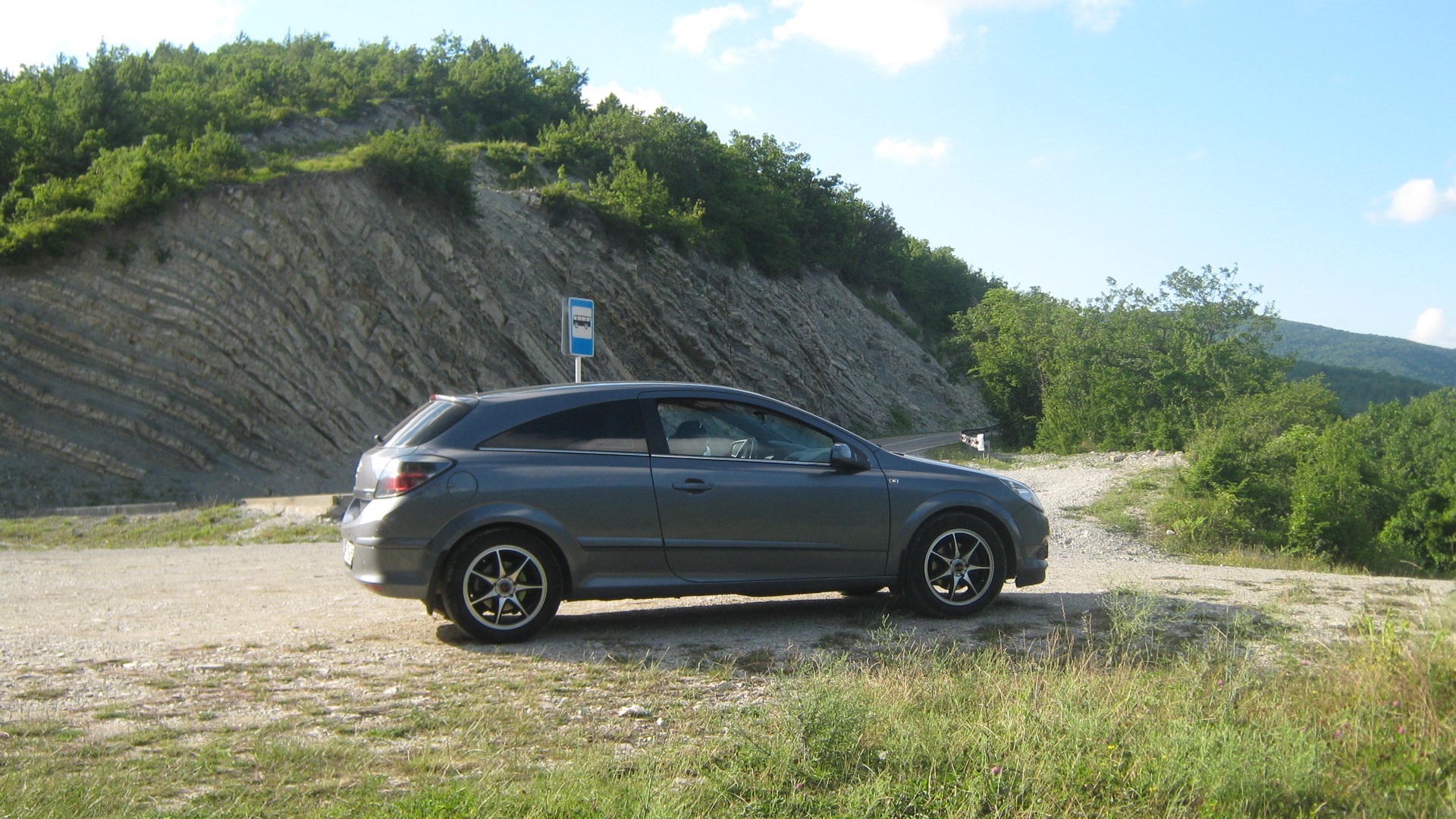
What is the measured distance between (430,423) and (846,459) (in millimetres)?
2651

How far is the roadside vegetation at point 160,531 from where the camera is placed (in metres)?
15.8

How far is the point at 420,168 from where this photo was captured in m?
31.7

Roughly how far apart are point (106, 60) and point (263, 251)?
9.42m

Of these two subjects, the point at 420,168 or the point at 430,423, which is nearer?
the point at 430,423

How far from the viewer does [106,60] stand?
3141 centimetres

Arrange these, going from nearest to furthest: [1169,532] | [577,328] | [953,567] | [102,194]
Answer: [953,567]
[577,328]
[1169,532]
[102,194]

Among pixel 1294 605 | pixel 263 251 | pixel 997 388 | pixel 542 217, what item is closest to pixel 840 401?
pixel 997 388

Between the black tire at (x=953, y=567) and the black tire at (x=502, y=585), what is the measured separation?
237cm

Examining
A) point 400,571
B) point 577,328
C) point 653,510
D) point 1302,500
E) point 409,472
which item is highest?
point 577,328

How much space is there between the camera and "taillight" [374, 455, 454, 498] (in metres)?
6.48

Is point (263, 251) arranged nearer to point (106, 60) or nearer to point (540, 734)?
point (106, 60)

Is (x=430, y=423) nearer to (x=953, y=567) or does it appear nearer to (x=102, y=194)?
(x=953, y=567)

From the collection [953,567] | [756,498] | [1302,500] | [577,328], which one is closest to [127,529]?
[577,328]

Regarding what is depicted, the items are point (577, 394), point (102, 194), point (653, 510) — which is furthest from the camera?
point (102, 194)
